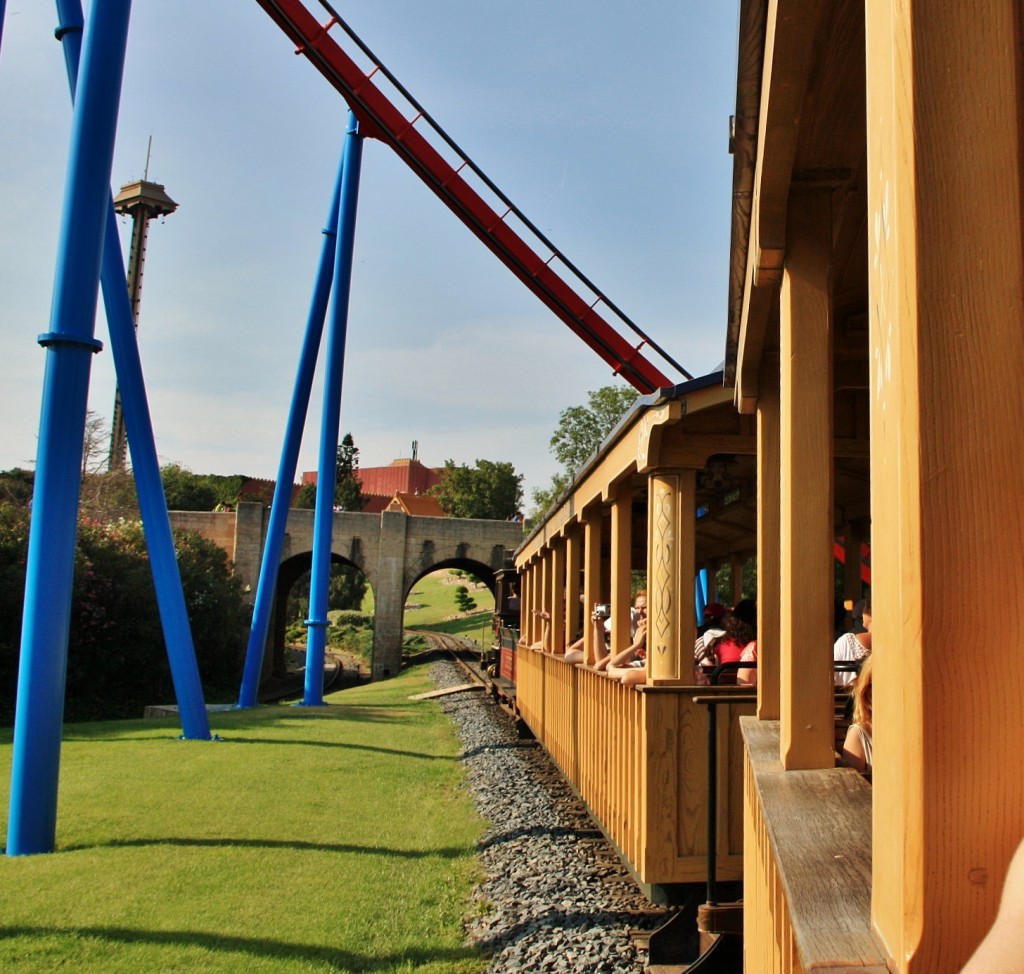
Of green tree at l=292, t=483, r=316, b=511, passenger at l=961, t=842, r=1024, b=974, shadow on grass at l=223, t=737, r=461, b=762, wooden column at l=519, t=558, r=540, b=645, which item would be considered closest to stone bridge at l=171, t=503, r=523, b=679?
wooden column at l=519, t=558, r=540, b=645

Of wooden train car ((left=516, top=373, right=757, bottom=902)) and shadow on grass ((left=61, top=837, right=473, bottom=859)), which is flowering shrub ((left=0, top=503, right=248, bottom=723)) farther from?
wooden train car ((left=516, top=373, right=757, bottom=902))

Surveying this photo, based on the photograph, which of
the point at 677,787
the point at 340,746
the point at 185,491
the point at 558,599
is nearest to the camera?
the point at 677,787

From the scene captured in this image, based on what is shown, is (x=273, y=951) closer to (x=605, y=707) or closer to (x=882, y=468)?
(x=605, y=707)

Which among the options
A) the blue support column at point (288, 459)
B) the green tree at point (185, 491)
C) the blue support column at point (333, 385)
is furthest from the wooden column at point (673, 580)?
the green tree at point (185, 491)

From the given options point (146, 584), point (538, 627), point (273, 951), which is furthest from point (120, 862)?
point (146, 584)

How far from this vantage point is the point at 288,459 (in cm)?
1795

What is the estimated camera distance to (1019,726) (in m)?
1.06

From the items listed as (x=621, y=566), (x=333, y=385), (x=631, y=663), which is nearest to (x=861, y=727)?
(x=621, y=566)

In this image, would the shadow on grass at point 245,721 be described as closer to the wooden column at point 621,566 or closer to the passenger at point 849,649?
the wooden column at point 621,566

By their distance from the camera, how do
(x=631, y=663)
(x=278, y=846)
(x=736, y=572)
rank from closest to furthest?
(x=631, y=663) → (x=278, y=846) → (x=736, y=572)

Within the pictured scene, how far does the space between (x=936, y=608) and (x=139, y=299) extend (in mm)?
76446

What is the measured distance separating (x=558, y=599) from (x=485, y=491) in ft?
234

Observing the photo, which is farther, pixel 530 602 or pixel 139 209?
pixel 139 209

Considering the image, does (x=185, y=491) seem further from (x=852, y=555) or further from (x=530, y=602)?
(x=852, y=555)
